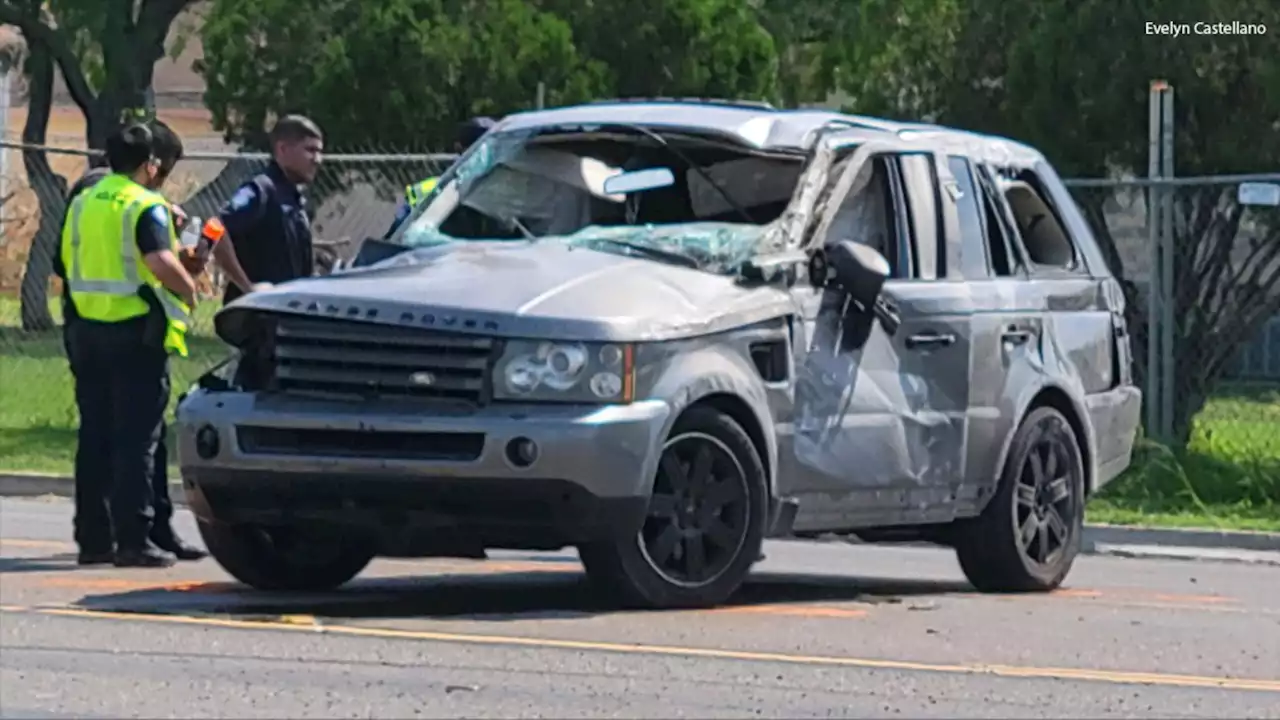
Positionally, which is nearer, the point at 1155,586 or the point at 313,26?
the point at 1155,586

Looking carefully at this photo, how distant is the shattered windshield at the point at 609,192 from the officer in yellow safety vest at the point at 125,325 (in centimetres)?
121

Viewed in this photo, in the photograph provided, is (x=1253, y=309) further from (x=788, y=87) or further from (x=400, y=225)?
(x=788, y=87)

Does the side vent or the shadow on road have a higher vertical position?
the side vent

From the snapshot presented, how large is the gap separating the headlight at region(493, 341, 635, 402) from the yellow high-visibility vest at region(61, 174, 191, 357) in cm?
256

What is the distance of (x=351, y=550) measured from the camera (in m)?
9.52

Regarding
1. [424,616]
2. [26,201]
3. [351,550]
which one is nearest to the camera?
[424,616]

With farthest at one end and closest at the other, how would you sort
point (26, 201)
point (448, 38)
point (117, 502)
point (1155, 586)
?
1. point (26, 201)
2. point (448, 38)
3. point (1155, 586)
4. point (117, 502)

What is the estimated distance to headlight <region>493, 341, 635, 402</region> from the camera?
8344 millimetres

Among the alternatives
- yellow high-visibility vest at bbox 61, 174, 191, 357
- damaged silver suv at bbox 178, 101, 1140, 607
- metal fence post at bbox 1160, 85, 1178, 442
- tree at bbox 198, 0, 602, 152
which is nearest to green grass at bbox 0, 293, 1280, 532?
metal fence post at bbox 1160, 85, 1178, 442

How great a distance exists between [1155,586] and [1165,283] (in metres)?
4.93

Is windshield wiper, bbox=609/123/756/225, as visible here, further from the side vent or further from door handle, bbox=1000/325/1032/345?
door handle, bbox=1000/325/1032/345

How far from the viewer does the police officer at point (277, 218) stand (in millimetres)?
10773

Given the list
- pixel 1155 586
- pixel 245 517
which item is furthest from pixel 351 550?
pixel 1155 586

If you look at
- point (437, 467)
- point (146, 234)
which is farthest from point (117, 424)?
point (437, 467)
